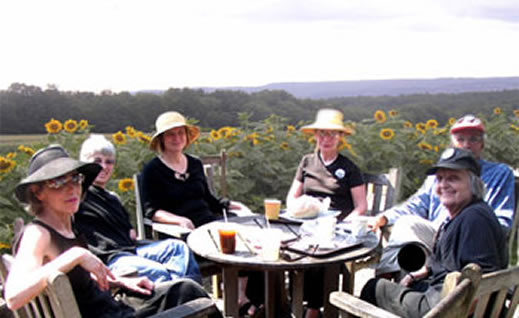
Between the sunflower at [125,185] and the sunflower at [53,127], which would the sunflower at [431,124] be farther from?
the sunflower at [53,127]

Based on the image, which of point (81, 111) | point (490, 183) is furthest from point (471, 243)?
point (81, 111)

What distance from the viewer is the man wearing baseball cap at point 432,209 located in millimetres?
3016

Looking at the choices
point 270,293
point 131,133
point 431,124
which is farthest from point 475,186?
point 431,124

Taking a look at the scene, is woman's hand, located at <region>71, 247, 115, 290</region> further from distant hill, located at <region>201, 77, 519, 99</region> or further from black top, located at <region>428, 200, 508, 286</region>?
distant hill, located at <region>201, 77, 519, 99</region>

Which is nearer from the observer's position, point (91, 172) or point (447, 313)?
point (447, 313)

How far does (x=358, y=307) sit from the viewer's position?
2.01 meters

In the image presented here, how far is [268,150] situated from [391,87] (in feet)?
13.9

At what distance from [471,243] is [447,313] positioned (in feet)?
2.48

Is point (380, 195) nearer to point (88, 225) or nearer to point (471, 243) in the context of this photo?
point (471, 243)

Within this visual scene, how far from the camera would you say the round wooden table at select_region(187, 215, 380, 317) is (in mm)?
2432

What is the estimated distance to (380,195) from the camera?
12.8ft

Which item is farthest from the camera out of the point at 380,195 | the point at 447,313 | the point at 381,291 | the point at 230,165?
the point at 230,165

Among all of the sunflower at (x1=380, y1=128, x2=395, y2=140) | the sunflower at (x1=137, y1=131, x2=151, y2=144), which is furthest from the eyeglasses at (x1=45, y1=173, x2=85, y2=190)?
the sunflower at (x1=380, y1=128, x2=395, y2=140)

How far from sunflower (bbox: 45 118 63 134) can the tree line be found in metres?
0.58
